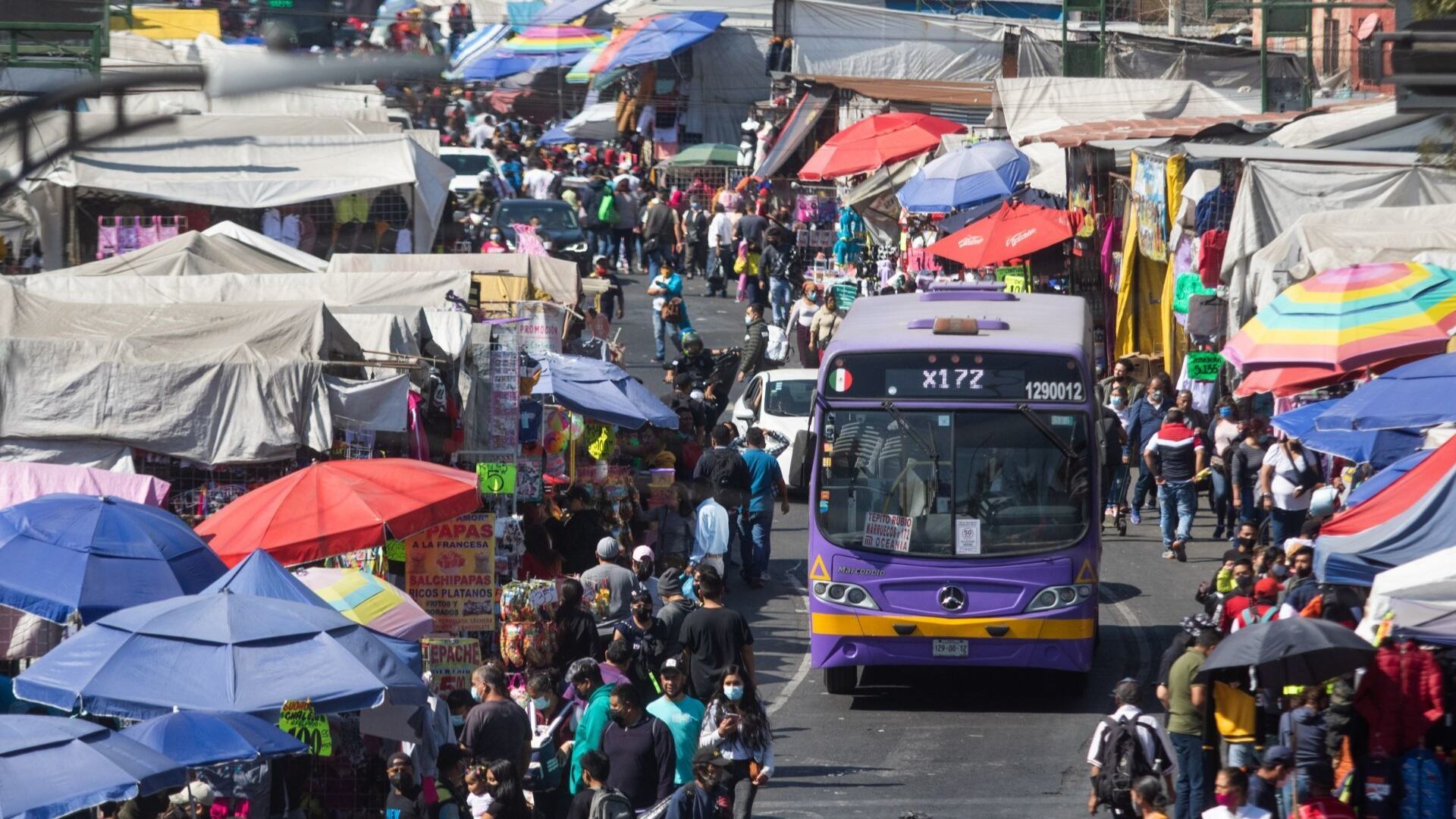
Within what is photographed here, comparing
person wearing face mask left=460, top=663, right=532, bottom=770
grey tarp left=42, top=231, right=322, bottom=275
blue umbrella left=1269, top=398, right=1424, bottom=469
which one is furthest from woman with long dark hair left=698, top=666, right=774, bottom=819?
grey tarp left=42, top=231, right=322, bottom=275

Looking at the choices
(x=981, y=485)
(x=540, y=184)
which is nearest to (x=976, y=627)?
(x=981, y=485)

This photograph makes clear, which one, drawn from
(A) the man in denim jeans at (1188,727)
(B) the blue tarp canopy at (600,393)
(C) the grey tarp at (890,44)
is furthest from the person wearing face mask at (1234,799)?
(C) the grey tarp at (890,44)

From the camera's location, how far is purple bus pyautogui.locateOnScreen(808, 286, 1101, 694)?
14531 millimetres

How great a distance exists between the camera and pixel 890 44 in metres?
46.3

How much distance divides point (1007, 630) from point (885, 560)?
1053 mm

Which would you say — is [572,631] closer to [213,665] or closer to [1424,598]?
[213,665]

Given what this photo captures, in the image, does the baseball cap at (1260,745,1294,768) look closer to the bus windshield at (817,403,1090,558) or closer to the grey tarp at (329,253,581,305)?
the bus windshield at (817,403,1090,558)

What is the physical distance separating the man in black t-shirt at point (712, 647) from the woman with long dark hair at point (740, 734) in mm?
1130

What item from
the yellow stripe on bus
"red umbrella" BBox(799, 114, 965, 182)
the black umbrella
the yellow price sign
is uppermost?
"red umbrella" BBox(799, 114, 965, 182)

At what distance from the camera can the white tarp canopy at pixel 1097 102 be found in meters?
33.5

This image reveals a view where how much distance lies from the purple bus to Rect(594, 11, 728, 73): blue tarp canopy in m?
35.9

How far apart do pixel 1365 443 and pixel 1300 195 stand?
19.7 ft

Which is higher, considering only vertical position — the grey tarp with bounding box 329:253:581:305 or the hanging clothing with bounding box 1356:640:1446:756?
the grey tarp with bounding box 329:253:581:305

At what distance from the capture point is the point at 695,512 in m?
18.7
